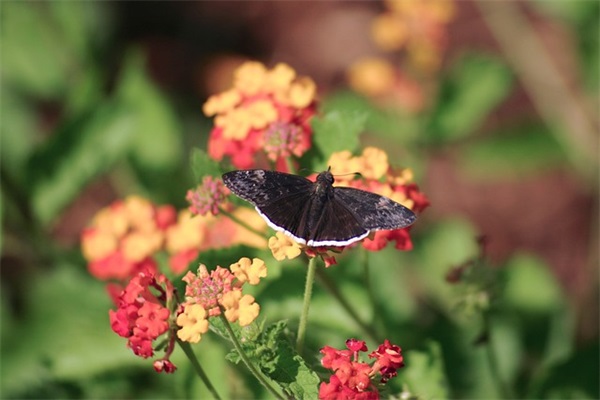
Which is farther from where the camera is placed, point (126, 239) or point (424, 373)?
point (126, 239)

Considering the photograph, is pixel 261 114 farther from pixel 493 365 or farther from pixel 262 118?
pixel 493 365

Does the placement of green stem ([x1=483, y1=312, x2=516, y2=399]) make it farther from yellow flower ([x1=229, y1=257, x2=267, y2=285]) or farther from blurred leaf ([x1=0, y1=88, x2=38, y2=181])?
blurred leaf ([x1=0, y1=88, x2=38, y2=181])

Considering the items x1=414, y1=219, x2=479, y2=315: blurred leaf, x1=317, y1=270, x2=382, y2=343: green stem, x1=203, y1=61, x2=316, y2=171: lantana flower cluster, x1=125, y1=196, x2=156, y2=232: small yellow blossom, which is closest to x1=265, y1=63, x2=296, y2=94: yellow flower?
x1=203, y1=61, x2=316, y2=171: lantana flower cluster

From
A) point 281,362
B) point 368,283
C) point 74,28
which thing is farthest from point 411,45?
point 281,362

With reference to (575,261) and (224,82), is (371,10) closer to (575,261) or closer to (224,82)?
(224,82)

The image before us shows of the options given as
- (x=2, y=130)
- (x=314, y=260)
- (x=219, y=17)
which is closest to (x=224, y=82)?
(x=219, y=17)

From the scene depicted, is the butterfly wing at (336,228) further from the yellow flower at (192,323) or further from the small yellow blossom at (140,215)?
the small yellow blossom at (140,215)

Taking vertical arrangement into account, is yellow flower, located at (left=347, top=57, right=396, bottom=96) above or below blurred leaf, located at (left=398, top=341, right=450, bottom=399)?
above
